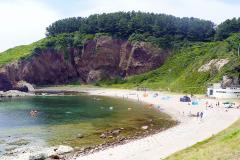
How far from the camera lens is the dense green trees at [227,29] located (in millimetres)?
180375

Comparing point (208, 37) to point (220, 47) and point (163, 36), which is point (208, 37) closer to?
point (163, 36)

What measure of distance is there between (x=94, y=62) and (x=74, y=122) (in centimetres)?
11501

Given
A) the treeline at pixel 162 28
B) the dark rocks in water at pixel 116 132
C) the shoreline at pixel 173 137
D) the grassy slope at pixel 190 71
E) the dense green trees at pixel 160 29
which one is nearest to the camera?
the shoreline at pixel 173 137

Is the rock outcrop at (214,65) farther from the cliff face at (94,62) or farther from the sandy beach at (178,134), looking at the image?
the cliff face at (94,62)

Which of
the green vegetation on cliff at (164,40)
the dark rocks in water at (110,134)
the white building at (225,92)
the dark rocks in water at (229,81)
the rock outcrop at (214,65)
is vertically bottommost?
the dark rocks in water at (110,134)

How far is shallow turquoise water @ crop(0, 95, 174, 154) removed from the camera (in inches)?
2366

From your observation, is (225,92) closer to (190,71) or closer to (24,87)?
(190,71)

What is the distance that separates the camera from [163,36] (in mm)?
191125

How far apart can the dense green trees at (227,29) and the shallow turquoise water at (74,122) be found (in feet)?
294

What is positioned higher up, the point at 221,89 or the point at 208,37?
the point at 208,37

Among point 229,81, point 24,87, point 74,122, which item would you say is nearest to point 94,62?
point 24,87

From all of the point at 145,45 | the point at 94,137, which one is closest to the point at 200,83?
the point at 145,45

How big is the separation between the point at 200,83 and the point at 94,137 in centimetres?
8478

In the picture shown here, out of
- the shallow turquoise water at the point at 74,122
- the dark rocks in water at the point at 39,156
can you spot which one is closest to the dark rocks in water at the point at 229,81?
the shallow turquoise water at the point at 74,122
